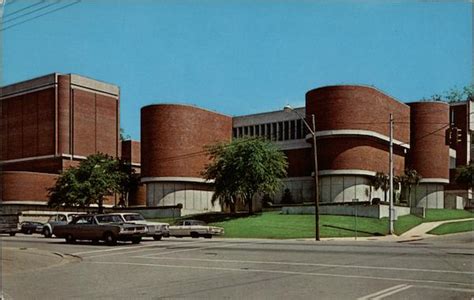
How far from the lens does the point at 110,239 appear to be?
30172 millimetres

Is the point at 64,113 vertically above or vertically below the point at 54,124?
above

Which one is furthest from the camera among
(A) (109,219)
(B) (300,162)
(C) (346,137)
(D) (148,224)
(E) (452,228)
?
(B) (300,162)

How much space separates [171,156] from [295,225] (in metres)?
30.2

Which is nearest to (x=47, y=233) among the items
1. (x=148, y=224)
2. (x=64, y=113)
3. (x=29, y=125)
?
(x=148, y=224)

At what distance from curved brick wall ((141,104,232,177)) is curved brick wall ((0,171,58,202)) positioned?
14.9 meters

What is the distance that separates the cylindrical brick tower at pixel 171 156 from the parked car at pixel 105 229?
155 ft

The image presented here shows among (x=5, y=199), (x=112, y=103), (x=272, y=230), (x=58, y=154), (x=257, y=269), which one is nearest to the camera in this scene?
(x=257, y=269)

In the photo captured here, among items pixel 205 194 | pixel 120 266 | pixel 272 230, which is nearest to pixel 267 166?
pixel 272 230

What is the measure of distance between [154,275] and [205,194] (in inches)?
2619

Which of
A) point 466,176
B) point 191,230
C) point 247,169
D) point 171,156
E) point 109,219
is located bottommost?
point 191,230

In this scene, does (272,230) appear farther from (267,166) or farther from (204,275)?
(204,275)

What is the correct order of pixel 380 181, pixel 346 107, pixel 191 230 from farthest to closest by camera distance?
pixel 380 181
pixel 346 107
pixel 191 230

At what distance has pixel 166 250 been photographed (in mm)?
26719

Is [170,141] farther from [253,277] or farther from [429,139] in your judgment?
[253,277]
